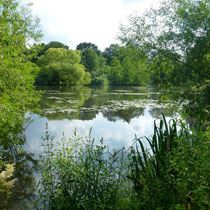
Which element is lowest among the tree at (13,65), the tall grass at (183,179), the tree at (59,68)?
the tall grass at (183,179)

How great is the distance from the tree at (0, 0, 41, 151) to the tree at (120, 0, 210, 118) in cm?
321

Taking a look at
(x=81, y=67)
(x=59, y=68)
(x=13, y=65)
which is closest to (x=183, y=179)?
(x=13, y=65)

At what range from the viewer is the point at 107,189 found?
286cm

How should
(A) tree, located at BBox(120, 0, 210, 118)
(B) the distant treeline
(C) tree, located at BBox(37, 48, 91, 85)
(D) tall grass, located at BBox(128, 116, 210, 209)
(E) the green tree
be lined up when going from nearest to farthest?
(D) tall grass, located at BBox(128, 116, 210, 209) < (A) tree, located at BBox(120, 0, 210, 118) < (B) the distant treeline < (C) tree, located at BBox(37, 48, 91, 85) < (E) the green tree

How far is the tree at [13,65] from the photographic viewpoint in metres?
4.17

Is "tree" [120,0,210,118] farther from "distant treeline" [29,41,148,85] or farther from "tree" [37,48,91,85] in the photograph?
"tree" [37,48,91,85]

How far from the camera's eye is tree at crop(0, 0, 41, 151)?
4173mm

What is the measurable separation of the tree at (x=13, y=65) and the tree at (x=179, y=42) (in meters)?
3.21

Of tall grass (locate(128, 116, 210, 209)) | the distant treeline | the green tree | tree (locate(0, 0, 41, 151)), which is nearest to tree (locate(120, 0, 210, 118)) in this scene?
the distant treeline

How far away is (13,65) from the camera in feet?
16.4

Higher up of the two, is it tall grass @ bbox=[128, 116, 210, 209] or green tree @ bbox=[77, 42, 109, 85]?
green tree @ bbox=[77, 42, 109, 85]

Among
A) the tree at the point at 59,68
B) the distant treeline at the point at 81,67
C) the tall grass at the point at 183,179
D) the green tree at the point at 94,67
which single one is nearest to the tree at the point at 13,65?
→ the distant treeline at the point at 81,67

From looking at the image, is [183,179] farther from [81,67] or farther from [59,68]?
[81,67]

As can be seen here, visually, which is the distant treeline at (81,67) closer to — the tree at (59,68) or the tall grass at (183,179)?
the tree at (59,68)
